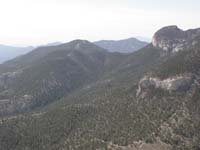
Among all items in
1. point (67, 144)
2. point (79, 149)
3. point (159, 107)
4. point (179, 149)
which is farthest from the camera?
point (159, 107)

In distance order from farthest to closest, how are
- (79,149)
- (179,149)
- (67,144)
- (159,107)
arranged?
1. (159,107)
2. (67,144)
3. (79,149)
4. (179,149)

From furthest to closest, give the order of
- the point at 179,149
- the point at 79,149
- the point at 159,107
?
the point at 159,107
the point at 79,149
the point at 179,149

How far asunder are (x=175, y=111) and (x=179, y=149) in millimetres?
30777

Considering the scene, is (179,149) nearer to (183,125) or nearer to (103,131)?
(183,125)

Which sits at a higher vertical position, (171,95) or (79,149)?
(171,95)

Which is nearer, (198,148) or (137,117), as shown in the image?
(198,148)

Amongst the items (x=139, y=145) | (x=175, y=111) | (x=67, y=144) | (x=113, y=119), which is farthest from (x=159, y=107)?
(x=67, y=144)

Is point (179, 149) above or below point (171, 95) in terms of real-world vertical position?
below

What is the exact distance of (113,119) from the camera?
190000 mm

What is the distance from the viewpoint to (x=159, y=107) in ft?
618

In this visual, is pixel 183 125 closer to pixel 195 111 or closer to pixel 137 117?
pixel 195 111

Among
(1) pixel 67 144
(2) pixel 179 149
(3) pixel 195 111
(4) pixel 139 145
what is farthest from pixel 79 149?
(3) pixel 195 111

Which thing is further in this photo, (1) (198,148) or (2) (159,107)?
(2) (159,107)

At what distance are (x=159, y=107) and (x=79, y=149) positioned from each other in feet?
156
